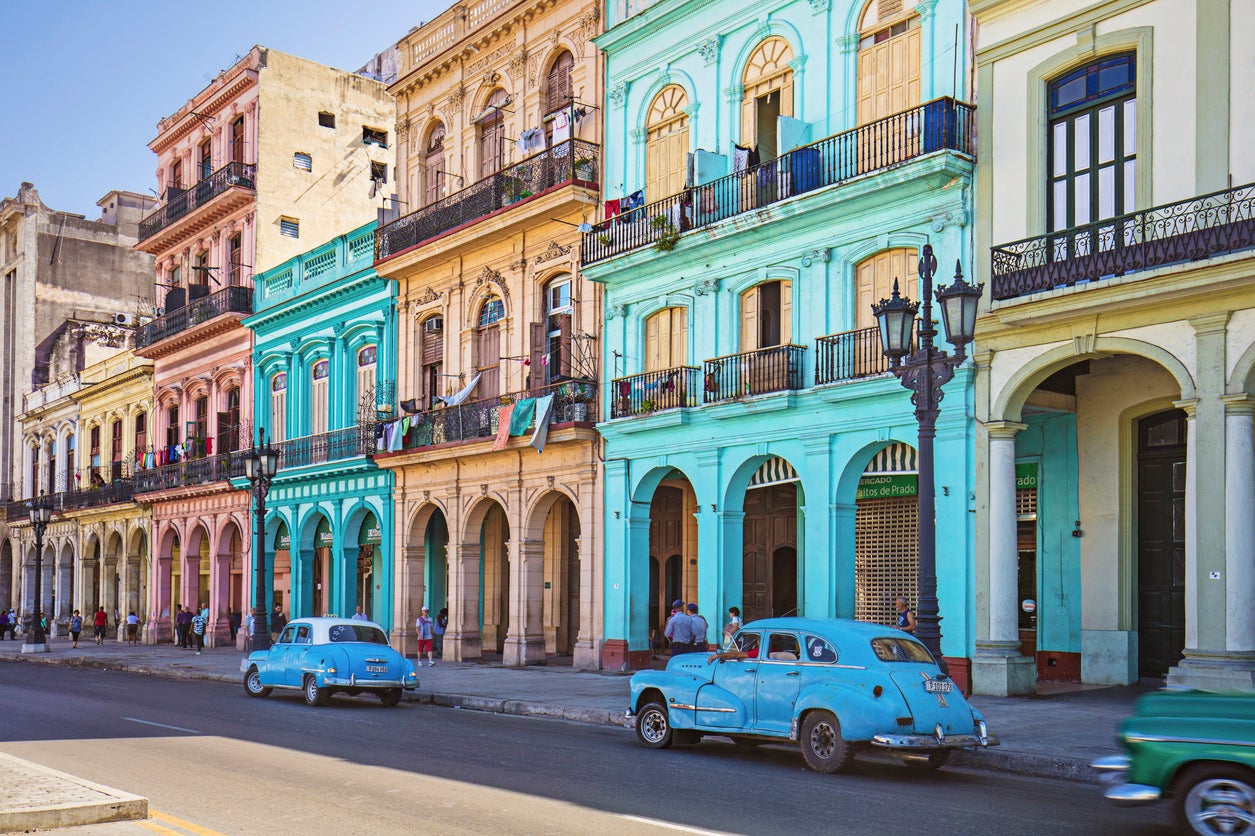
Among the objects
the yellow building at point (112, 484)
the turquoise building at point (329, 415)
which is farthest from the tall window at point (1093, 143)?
the yellow building at point (112, 484)

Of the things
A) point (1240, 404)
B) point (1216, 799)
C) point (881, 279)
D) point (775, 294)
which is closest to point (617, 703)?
point (881, 279)

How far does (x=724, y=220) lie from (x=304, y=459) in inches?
696

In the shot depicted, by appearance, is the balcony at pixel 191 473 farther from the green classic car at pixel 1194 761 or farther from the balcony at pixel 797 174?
the green classic car at pixel 1194 761

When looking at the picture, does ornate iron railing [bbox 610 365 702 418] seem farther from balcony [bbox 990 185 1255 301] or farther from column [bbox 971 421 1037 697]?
balcony [bbox 990 185 1255 301]

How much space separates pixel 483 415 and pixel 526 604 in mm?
4272

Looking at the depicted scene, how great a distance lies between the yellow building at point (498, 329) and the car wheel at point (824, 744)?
14.2 m

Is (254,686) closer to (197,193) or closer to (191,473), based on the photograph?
(191,473)

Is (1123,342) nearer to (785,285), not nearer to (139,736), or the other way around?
(785,285)

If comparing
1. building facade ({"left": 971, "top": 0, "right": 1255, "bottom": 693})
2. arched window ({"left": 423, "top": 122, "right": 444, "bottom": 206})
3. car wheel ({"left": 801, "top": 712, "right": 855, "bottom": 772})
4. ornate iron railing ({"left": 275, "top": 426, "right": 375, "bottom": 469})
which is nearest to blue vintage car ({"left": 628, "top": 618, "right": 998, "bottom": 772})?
car wheel ({"left": 801, "top": 712, "right": 855, "bottom": 772})

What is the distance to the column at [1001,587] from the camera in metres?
18.8

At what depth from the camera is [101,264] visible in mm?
60000

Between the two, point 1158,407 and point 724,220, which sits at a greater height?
point 724,220

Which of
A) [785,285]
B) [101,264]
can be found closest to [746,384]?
[785,285]

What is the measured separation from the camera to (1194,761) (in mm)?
8719
